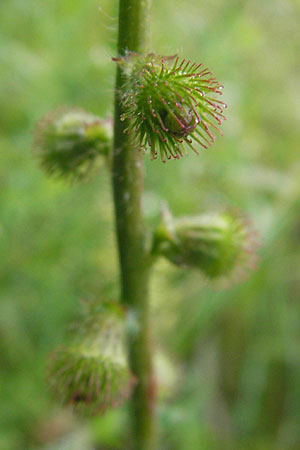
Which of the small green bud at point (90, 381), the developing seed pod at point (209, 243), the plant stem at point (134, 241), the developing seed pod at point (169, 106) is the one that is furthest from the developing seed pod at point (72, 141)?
the small green bud at point (90, 381)

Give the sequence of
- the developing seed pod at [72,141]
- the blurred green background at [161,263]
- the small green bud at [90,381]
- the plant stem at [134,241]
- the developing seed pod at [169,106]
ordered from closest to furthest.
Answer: the developing seed pod at [169,106] → the plant stem at [134,241] → the small green bud at [90,381] → the developing seed pod at [72,141] → the blurred green background at [161,263]

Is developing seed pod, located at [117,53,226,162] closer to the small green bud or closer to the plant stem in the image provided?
the plant stem

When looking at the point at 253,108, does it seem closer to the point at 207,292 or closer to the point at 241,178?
the point at 241,178

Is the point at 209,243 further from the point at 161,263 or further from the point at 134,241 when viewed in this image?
the point at 161,263

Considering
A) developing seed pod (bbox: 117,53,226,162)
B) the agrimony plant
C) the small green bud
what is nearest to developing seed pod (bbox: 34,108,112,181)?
the agrimony plant

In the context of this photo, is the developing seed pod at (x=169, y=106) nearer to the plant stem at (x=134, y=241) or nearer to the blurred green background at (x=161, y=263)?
the plant stem at (x=134, y=241)

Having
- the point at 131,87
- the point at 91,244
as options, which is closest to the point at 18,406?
the point at 91,244
